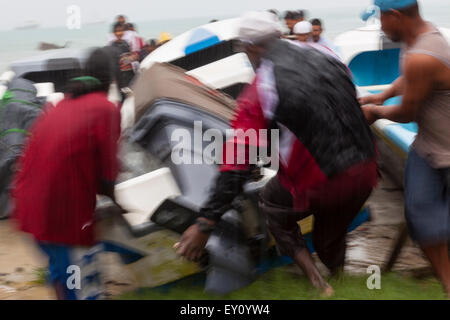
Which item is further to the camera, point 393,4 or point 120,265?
point 120,265

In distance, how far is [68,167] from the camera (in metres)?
2.91

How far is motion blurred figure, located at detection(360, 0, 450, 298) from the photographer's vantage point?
283 centimetres

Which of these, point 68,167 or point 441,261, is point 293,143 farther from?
point 68,167

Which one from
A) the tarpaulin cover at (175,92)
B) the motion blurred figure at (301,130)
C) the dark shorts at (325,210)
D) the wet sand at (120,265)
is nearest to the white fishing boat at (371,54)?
the wet sand at (120,265)

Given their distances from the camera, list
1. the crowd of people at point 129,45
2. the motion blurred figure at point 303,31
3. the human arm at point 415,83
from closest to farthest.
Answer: the human arm at point 415,83 → the motion blurred figure at point 303,31 → the crowd of people at point 129,45

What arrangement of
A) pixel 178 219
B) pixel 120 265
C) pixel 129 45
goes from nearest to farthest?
pixel 178 219, pixel 120 265, pixel 129 45

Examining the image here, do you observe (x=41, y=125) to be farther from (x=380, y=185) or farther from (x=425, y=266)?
(x=380, y=185)

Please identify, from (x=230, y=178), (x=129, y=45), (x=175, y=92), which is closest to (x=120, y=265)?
(x=175, y=92)

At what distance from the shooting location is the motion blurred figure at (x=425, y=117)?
2.83 metres

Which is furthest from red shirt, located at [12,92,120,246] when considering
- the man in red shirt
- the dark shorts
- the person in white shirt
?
the person in white shirt

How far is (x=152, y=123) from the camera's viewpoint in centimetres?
409

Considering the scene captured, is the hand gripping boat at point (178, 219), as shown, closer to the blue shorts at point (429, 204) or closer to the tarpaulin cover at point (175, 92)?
the tarpaulin cover at point (175, 92)

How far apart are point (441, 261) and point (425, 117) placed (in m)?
0.71

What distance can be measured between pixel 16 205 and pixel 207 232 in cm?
93
